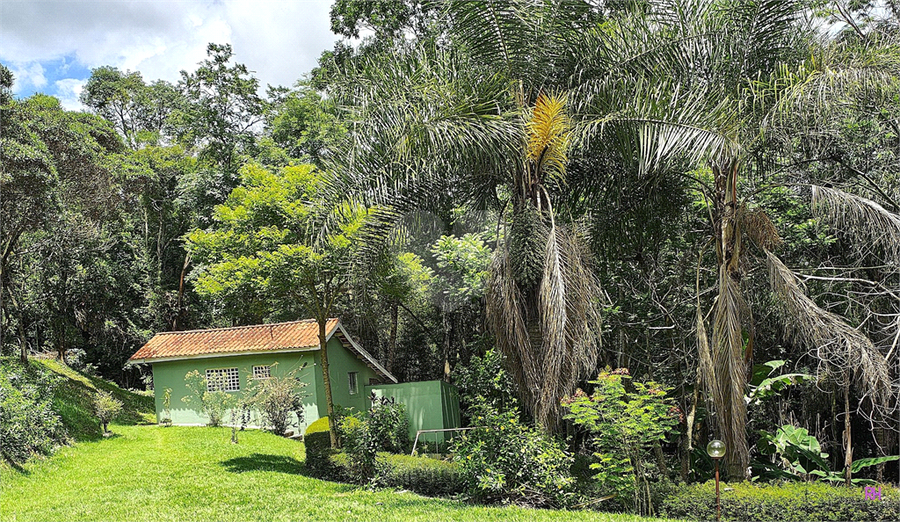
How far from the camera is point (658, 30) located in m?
9.25

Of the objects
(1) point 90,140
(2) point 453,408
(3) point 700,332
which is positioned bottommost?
(2) point 453,408

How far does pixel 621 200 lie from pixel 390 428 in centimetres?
553

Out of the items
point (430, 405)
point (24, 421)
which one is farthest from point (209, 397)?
point (430, 405)

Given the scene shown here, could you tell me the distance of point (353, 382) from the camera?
A: 19453mm

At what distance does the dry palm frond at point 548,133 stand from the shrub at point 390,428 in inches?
206

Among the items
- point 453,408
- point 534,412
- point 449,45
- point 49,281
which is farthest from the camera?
point 49,281

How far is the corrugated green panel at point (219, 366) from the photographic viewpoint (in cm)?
1812

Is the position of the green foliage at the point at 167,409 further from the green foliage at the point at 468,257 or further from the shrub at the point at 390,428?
the shrub at the point at 390,428

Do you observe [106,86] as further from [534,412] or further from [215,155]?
[534,412]

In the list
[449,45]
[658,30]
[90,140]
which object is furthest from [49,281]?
[658,30]

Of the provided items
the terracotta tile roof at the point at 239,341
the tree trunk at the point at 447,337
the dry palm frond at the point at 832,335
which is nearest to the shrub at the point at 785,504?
the dry palm frond at the point at 832,335

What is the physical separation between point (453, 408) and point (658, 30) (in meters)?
8.50

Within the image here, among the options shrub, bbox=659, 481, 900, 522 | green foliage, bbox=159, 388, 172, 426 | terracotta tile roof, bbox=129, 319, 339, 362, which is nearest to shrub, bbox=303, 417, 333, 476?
terracotta tile roof, bbox=129, 319, 339, 362

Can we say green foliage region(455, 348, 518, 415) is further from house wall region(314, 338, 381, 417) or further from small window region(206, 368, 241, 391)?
small window region(206, 368, 241, 391)
